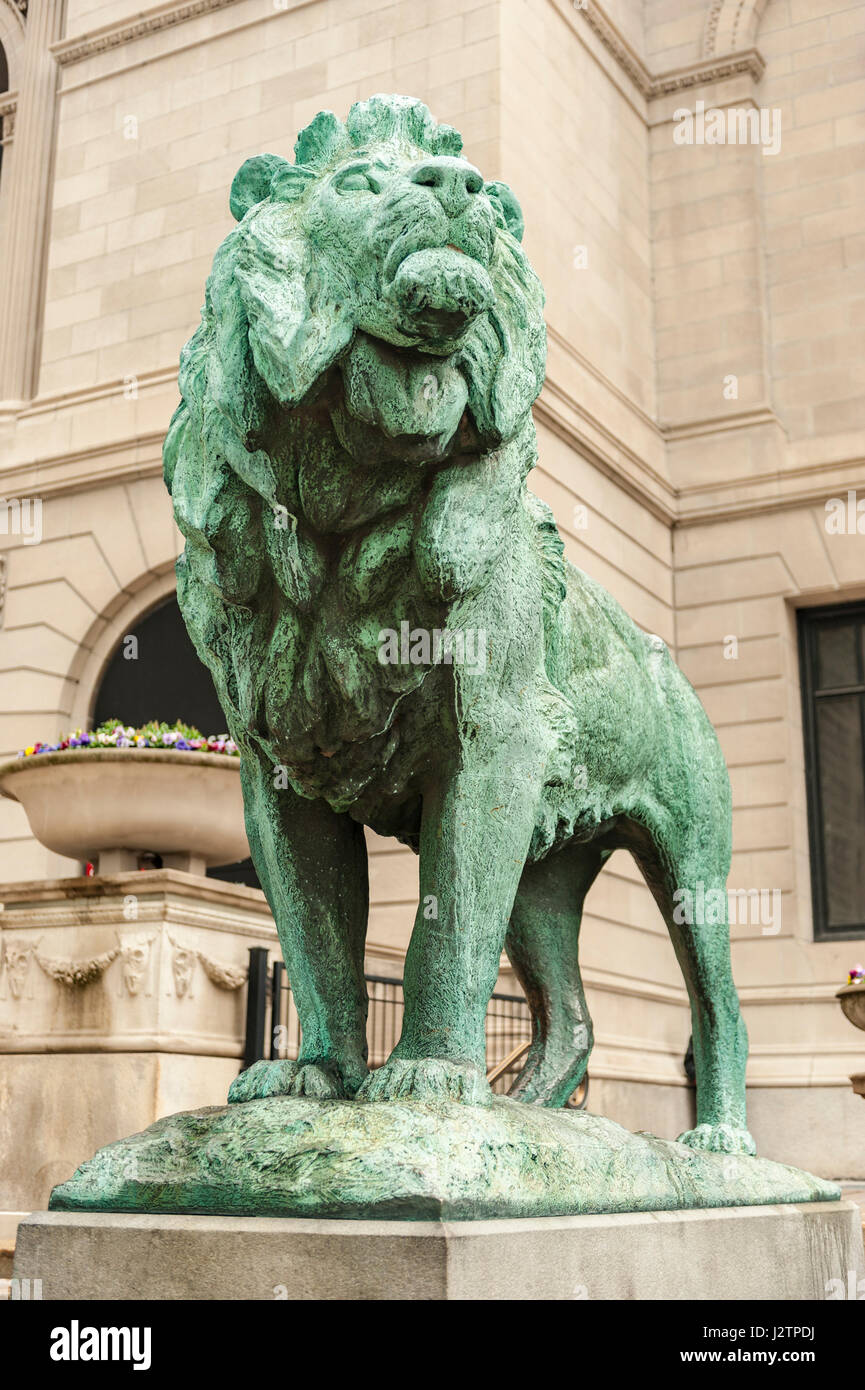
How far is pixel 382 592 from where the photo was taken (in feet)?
8.61

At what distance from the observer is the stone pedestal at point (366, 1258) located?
2168 millimetres

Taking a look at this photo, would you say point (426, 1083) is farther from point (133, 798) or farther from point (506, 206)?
point (133, 798)

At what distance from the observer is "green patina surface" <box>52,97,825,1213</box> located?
2.45 metres

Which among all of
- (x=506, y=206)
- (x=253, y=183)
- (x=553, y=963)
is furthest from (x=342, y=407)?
(x=553, y=963)

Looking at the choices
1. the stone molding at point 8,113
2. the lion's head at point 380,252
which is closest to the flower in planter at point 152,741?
the lion's head at point 380,252

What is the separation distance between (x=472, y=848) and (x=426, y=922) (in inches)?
6.5

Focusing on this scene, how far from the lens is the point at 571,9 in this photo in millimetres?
16344

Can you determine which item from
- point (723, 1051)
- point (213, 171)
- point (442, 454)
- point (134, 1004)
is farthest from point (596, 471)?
point (442, 454)

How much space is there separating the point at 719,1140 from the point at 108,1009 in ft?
15.4

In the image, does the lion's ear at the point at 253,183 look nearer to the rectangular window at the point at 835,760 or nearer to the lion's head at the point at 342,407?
the lion's head at the point at 342,407

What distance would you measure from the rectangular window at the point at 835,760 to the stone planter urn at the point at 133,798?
925 cm

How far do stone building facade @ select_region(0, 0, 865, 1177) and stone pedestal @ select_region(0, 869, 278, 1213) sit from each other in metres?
5.17
